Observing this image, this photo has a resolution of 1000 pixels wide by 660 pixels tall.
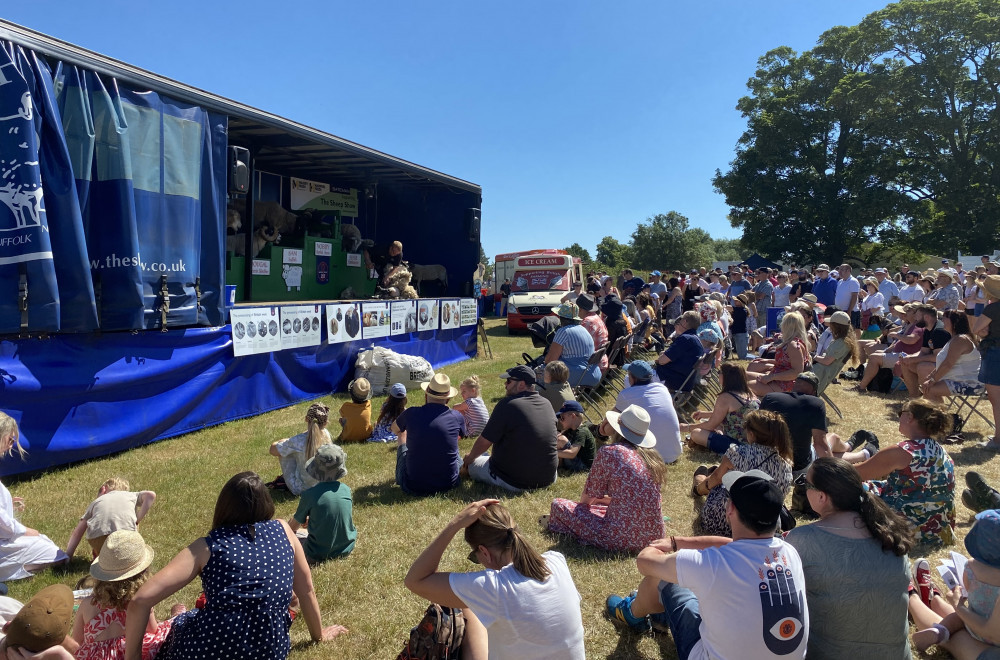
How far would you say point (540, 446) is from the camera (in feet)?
16.8

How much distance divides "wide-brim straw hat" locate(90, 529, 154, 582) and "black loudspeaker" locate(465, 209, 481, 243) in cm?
1081

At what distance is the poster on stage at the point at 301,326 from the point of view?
27.0 ft

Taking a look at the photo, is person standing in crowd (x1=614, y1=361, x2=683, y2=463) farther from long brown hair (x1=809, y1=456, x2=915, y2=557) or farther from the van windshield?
the van windshield

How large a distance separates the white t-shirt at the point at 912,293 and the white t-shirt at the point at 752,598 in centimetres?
1305

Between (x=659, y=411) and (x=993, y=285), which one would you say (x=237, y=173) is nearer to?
(x=659, y=411)

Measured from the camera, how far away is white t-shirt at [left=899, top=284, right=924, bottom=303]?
12.9 meters

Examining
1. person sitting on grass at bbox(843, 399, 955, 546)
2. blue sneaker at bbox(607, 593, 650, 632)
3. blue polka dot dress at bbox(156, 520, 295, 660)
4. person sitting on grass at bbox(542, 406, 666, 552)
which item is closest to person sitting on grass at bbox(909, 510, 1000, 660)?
person sitting on grass at bbox(843, 399, 955, 546)

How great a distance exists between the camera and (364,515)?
4.76 meters

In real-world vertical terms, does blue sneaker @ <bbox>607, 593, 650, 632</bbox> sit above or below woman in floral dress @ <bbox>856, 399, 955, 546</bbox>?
below

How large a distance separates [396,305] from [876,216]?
96.0ft

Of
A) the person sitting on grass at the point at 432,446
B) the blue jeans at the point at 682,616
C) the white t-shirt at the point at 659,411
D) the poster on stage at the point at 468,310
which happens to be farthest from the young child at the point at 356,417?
the poster on stage at the point at 468,310

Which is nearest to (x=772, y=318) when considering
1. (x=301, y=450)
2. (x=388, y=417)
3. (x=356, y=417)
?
(x=388, y=417)

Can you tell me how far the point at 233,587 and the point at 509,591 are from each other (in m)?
1.10

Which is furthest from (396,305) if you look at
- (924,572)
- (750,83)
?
(750,83)
